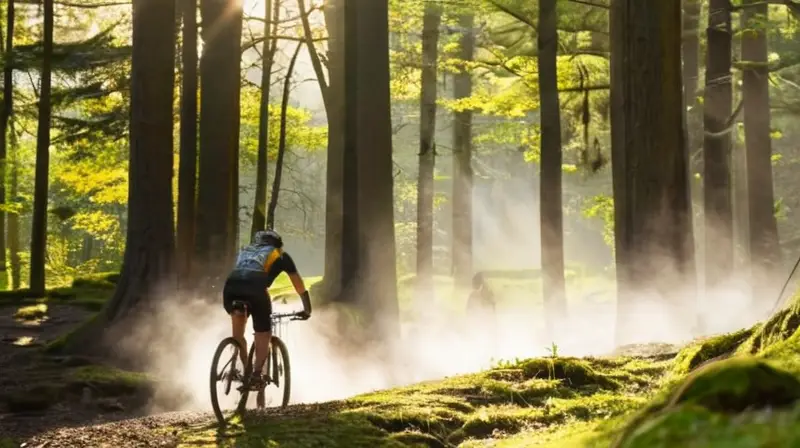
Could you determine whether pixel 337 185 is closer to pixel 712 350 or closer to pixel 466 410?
pixel 466 410

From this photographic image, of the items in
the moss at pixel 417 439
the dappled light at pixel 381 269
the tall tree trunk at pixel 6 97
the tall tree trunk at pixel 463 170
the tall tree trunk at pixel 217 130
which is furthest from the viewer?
the tall tree trunk at pixel 463 170

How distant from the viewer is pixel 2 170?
2416 cm

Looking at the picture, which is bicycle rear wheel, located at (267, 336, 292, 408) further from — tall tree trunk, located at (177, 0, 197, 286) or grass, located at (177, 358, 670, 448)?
tall tree trunk, located at (177, 0, 197, 286)

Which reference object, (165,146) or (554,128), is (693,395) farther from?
(554,128)

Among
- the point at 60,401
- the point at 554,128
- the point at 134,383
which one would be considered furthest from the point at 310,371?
the point at 554,128

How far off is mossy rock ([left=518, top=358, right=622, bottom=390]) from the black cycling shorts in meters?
2.55

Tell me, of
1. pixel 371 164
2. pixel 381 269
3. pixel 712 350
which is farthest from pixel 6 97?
pixel 712 350

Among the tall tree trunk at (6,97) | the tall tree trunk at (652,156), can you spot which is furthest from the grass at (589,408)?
the tall tree trunk at (6,97)

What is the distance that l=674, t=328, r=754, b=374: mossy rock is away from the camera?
16.1ft

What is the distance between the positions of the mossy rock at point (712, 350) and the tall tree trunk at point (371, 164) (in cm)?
951

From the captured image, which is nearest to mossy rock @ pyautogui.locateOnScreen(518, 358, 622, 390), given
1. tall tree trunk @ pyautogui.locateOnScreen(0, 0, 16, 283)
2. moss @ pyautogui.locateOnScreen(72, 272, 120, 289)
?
moss @ pyautogui.locateOnScreen(72, 272, 120, 289)

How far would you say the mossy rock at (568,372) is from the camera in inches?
246

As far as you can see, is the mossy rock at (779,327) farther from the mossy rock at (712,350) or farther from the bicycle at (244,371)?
the bicycle at (244,371)

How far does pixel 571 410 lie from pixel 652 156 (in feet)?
21.0
